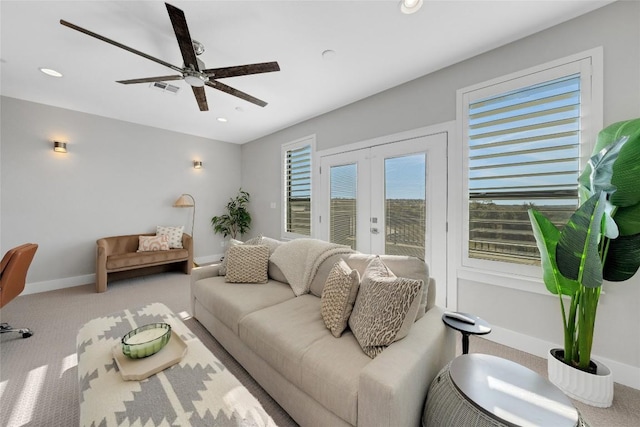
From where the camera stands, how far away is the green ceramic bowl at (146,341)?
123 cm

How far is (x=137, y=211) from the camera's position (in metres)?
4.43

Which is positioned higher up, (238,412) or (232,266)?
(232,266)

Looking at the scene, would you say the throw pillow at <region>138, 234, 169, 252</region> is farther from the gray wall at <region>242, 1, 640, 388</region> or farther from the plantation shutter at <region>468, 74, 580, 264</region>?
the plantation shutter at <region>468, 74, 580, 264</region>

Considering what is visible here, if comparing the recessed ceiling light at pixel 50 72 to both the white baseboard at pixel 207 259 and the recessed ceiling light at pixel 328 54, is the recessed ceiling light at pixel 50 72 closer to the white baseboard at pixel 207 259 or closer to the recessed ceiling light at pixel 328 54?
the recessed ceiling light at pixel 328 54

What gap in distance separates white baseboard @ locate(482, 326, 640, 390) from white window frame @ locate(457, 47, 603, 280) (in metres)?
0.47

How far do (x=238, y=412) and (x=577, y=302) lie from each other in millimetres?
2153

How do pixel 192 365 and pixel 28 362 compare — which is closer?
pixel 192 365

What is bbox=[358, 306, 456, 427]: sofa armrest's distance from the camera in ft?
3.20

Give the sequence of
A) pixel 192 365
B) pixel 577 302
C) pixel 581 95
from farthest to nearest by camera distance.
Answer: pixel 581 95, pixel 577 302, pixel 192 365

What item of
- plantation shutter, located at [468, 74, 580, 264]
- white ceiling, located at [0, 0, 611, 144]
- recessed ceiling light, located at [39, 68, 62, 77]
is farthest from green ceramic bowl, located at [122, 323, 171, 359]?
recessed ceiling light, located at [39, 68, 62, 77]

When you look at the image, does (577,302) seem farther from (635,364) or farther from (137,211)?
(137,211)

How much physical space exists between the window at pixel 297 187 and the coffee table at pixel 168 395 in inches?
119

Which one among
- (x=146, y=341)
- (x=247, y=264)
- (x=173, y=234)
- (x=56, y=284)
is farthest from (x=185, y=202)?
(x=146, y=341)

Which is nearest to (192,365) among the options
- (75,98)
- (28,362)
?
(28,362)
